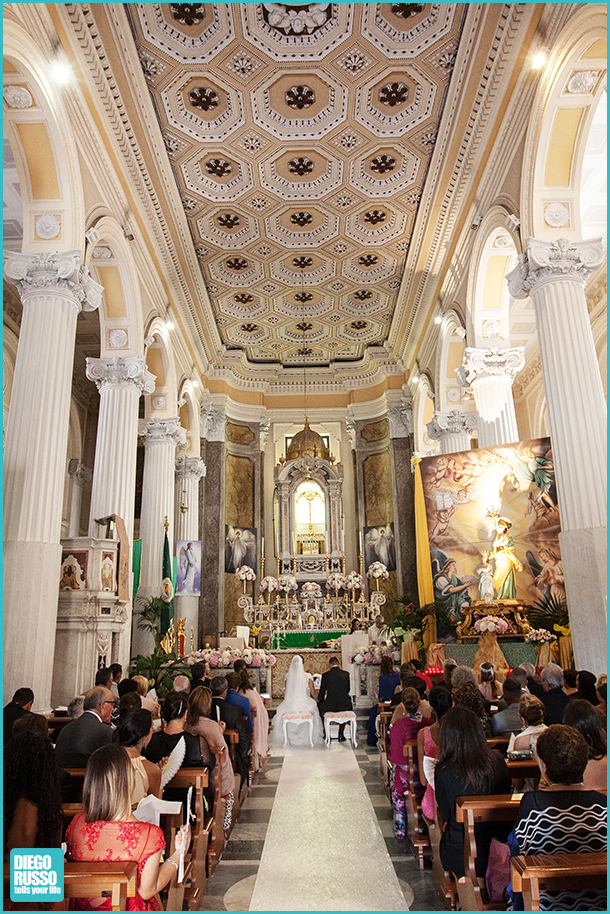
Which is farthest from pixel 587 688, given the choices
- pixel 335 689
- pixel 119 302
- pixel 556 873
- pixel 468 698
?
pixel 119 302

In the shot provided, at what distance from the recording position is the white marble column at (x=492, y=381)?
10070mm

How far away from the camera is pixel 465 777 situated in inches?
126

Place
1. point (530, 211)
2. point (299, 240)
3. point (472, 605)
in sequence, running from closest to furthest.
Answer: point (530, 211) → point (472, 605) → point (299, 240)

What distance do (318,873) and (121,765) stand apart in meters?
2.24

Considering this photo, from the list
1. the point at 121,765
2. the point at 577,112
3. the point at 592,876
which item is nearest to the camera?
the point at 592,876

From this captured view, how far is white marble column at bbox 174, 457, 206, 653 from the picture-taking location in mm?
14766

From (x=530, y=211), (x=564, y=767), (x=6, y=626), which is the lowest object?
(x=564, y=767)

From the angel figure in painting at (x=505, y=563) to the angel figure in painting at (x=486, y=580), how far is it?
0.08 m

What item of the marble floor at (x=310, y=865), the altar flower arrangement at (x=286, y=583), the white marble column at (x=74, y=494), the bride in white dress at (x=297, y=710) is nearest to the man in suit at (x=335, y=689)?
the bride in white dress at (x=297, y=710)

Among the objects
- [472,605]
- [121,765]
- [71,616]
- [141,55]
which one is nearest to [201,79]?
[141,55]

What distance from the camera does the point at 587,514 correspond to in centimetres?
666

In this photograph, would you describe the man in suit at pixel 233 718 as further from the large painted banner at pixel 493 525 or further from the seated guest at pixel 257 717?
the large painted banner at pixel 493 525

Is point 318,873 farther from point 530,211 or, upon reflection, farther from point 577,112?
point 577,112

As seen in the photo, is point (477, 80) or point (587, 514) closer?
point (587, 514)
